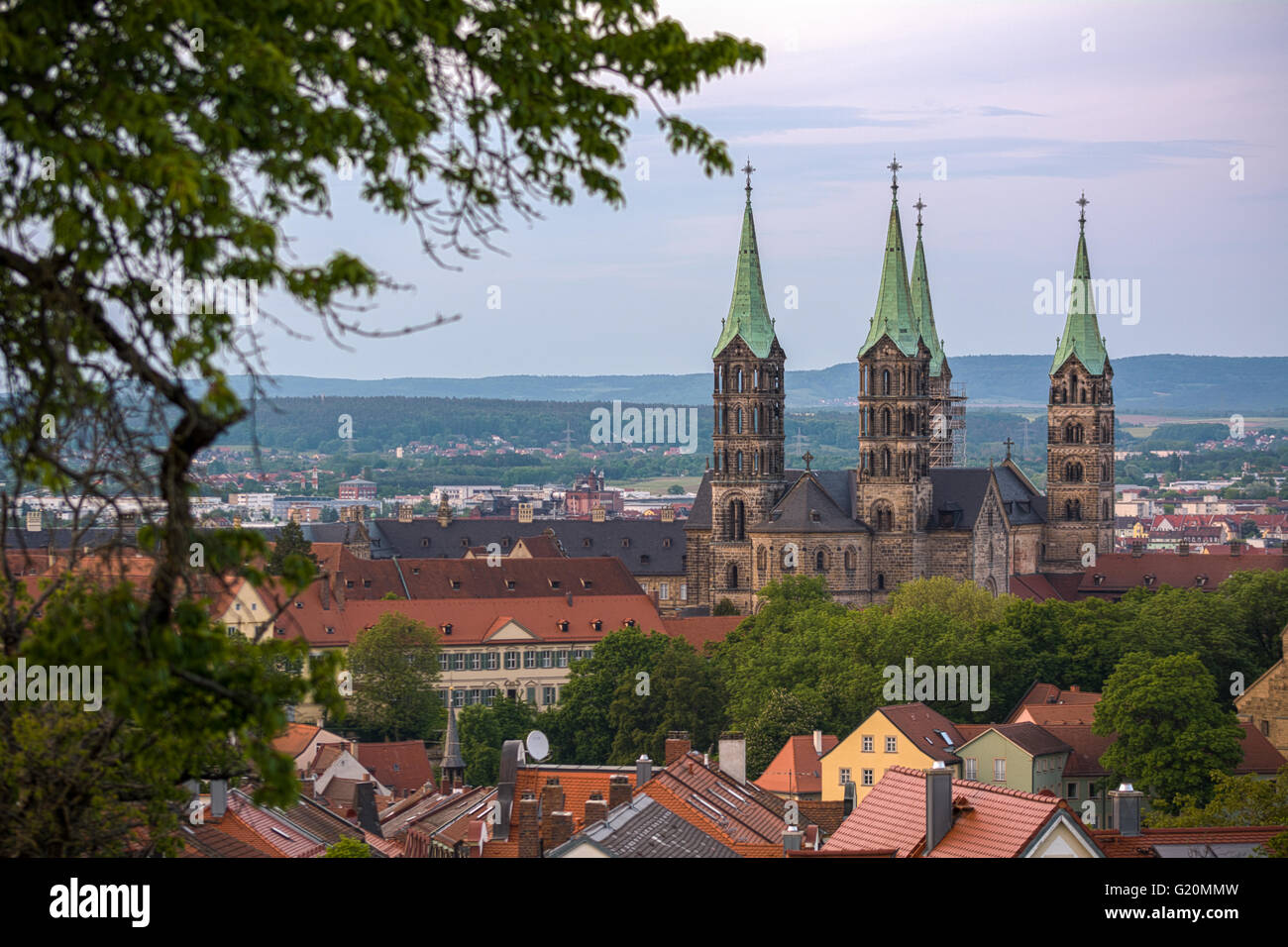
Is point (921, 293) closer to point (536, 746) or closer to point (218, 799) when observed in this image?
point (536, 746)

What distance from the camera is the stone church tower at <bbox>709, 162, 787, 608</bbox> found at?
111 m

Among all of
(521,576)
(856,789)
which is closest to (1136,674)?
(856,789)

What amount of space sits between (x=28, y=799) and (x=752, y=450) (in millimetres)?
99327

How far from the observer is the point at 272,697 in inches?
407

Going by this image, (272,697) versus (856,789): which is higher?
(272,697)

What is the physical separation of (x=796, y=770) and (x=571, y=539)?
8164cm

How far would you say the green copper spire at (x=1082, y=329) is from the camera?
12800 cm

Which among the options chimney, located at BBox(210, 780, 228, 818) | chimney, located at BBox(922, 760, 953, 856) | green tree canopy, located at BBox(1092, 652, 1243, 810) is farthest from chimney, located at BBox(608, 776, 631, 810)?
green tree canopy, located at BBox(1092, 652, 1243, 810)

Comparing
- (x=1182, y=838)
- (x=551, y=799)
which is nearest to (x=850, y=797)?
(x=551, y=799)

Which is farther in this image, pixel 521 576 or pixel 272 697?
pixel 521 576

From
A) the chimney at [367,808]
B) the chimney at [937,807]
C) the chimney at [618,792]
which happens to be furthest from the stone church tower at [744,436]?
the chimney at [937,807]

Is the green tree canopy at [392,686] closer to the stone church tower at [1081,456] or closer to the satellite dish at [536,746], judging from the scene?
the satellite dish at [536,746]
